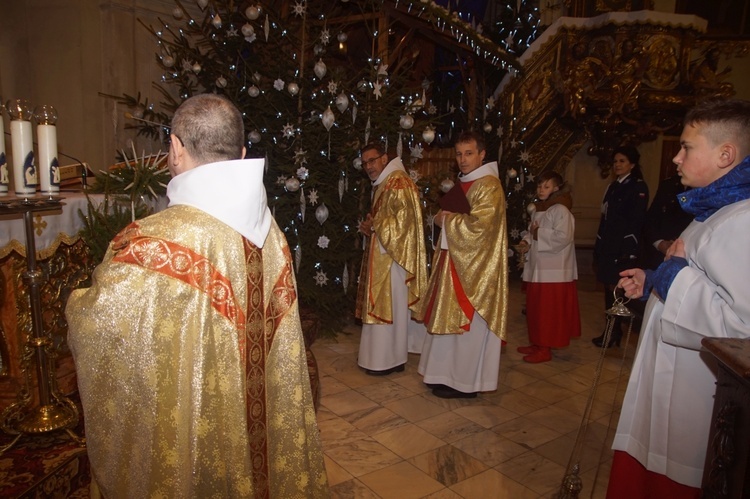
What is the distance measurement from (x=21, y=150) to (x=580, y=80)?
8.05 meters

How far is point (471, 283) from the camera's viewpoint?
4.06m

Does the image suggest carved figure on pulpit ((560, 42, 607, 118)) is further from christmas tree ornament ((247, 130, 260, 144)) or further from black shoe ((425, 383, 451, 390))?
black shoe ((425, 383, 451, 390))

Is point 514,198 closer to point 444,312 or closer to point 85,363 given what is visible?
point 444,312

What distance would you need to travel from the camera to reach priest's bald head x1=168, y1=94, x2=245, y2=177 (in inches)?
63.0

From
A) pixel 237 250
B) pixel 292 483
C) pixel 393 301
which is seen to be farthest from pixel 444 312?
pixel 237 250

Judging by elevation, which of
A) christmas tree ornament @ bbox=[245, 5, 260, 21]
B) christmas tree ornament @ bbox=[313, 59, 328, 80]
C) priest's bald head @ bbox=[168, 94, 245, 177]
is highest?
christmas tree ornament @ bbox=[245, 5, 260, 21]

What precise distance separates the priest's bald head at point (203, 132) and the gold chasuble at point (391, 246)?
113 inches

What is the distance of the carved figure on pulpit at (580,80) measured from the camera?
816 cm

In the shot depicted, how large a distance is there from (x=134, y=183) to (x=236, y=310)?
131 cm

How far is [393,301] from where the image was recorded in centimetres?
466

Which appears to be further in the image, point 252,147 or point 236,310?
point 252,147

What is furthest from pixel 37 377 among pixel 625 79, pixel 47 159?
pixel 625 79

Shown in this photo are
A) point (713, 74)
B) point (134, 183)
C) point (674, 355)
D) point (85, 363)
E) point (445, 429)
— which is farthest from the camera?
point (713, 74)

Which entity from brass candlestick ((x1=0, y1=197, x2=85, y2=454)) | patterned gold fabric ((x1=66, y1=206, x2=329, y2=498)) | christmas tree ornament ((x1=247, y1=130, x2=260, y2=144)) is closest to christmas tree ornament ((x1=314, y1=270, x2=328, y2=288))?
christmas tree ornament ((x1=247, y1=130, x2=260, y2=144))
